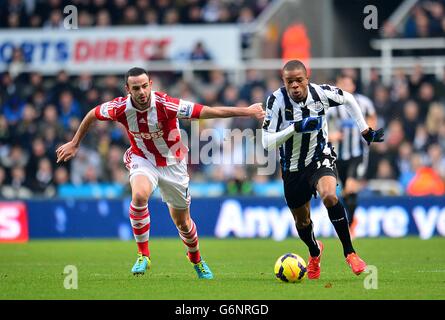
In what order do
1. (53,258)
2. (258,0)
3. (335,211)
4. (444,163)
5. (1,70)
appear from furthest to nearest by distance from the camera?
1. (258,0)
2. (1,70)
3. (444,163)
4. (53,258)
5. (335,211)

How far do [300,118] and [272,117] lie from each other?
299 mm

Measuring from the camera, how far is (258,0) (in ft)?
79.4

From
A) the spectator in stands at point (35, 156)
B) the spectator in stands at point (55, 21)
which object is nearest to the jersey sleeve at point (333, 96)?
the spectator in stands at point (35, 156)

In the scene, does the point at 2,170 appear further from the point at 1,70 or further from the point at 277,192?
the point at 277,192

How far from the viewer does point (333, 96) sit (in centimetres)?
1055

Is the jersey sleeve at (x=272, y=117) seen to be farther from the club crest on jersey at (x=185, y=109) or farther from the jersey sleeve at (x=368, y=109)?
the jersey sleeve at (x=368, y=109)

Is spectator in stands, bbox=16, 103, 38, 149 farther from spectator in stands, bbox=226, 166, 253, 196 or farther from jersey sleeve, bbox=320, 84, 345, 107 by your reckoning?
jersey sleeve, bbox=320, 84, 345, 107

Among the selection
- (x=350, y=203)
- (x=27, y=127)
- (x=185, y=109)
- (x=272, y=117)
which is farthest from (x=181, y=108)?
(x=27, y=127)

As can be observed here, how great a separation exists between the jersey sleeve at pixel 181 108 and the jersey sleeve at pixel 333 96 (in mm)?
1361

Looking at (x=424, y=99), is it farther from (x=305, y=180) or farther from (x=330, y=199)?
(x=330, y=199)

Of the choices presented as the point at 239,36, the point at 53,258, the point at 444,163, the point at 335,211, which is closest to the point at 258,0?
the point at 239,36

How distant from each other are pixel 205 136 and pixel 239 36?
3.69 m

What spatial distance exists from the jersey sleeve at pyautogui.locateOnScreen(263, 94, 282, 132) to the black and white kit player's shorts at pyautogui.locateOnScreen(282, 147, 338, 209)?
1.78 ft

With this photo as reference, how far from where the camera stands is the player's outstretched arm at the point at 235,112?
992cm
